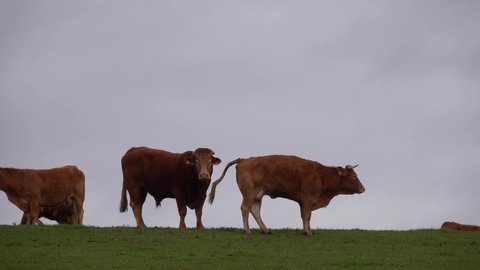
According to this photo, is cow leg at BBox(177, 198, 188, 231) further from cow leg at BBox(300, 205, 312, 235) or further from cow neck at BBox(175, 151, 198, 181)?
cow leg at BBox(300, 205, 312, 235)

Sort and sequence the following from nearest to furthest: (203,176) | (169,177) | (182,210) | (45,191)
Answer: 1. (203,176)
2. (182,210)
3. (169,177)
4. (45,191)

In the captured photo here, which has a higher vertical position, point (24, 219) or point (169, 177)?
point (169, 177)

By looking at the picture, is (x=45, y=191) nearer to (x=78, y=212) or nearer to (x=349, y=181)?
(x=78, y=212)

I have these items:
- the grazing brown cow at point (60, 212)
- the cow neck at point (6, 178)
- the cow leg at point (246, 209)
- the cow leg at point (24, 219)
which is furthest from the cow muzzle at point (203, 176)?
the cow leg at point (24, 219)

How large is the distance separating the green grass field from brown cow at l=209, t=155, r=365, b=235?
709mm

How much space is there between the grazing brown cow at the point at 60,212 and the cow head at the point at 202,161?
507cm

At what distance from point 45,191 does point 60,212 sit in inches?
65.9

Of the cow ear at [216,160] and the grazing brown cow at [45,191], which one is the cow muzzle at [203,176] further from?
the grazing brown cow at [45,191]

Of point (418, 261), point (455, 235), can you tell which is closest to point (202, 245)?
point (418, 261)

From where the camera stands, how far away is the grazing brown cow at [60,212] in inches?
1275

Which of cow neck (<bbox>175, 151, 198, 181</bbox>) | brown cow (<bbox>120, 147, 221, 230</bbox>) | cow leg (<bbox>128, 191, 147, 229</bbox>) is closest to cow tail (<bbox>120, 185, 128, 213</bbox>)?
brown cow (<bbox>120, 147, 221, 230</bbox>)

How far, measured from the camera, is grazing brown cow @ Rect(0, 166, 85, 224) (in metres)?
31.2

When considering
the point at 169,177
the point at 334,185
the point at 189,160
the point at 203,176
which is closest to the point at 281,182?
the point at 334,185

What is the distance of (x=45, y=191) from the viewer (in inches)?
1244
